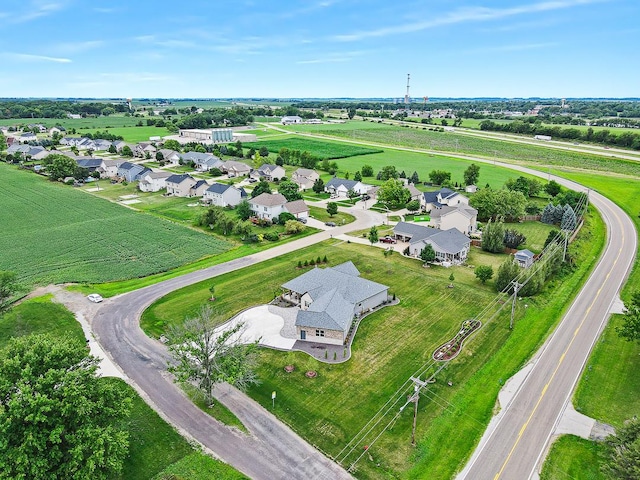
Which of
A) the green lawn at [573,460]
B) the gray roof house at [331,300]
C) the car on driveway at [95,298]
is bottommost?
the green lawn at [573,460]

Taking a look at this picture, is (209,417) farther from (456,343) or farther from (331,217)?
(331,217)

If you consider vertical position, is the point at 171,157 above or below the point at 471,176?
above

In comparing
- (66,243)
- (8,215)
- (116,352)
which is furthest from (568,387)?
(8,215)

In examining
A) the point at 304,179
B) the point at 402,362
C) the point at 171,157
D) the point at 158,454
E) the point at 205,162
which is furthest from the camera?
the point at 171,157

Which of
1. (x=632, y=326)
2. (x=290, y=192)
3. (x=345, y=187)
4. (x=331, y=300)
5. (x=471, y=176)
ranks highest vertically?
(x=471, y=176)

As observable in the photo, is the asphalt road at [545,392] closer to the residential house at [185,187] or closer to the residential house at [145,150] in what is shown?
the residential house at [185,187]

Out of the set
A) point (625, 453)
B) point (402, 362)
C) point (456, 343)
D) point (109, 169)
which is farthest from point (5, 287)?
point (109, 169)

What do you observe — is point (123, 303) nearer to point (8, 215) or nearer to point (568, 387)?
point (568, 387)

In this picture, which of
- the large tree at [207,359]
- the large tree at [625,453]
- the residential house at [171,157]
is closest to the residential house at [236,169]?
the residential house at [171,157]
